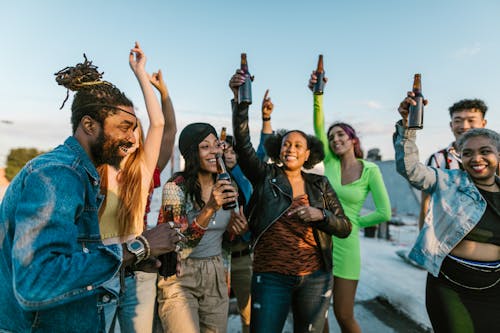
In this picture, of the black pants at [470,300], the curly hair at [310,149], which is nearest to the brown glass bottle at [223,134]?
the curly hair at [310,149]

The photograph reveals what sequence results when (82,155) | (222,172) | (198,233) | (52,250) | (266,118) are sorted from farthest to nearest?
(266,118) < (222,172) < (198,233) < (82,155) < (52,250)

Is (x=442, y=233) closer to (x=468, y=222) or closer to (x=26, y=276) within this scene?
(x=468, y=222)

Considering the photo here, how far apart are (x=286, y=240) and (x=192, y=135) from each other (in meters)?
1.20

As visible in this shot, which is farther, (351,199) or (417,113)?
(351,199)

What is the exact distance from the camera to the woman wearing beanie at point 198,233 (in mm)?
2393

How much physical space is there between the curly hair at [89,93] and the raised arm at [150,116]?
69 cm

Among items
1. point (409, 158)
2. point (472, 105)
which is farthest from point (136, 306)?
point (472, 105)

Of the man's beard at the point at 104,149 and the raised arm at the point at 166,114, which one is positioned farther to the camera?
the raised arm at the point at 166,114

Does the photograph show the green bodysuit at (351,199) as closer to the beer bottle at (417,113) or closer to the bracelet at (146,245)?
the beer bottle at (417,113)

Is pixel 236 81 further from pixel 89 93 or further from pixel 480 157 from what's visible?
pixel 480 157

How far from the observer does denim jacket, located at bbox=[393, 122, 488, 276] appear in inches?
95.9

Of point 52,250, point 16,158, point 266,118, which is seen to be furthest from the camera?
point 16,158

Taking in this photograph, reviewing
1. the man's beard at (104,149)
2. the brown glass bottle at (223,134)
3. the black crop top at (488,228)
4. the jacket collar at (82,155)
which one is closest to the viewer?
the jacket collar at (82,155)

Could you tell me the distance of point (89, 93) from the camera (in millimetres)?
1593
